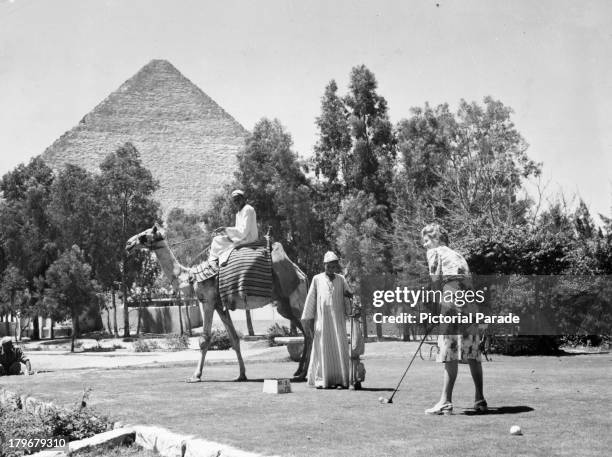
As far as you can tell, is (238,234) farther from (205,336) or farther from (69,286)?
(69,286)

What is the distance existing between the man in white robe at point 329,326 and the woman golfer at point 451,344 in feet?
7.83

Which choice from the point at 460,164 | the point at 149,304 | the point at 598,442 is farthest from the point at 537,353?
the point at 149,304

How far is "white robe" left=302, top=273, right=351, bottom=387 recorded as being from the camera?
1034 centimetres

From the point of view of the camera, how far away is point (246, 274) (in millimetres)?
11398

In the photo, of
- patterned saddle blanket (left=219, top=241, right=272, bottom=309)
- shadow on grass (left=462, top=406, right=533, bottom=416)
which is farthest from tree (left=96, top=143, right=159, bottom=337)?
shadow on grass (left=462, top=406, right=533, bottom=416)

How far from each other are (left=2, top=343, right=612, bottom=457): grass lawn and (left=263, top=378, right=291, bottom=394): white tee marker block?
0.44 ft

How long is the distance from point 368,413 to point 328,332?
259cm

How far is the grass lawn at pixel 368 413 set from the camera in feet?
20.2

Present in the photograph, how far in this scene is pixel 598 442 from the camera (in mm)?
6223

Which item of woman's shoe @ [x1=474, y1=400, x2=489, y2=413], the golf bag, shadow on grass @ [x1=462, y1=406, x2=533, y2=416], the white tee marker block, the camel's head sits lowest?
shadow on grass @ [x1=462, y1=406, x2=533, y2=416]

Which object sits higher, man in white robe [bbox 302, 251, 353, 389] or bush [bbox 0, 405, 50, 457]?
man in white robe [bbox 302, 251, 353, 389]

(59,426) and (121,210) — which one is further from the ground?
(121,210)

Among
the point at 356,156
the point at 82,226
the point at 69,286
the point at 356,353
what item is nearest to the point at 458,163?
the point at 356,156

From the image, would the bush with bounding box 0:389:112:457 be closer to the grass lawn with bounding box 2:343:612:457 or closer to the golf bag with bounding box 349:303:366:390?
the grass lawn with bounding box 2:343:612:457
